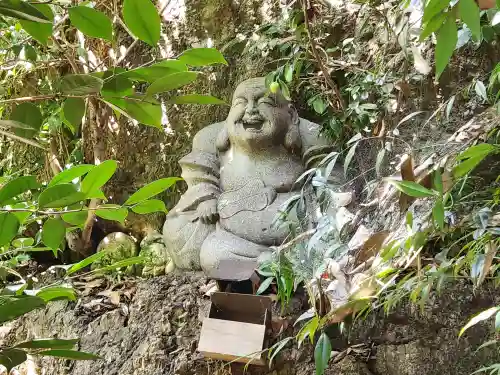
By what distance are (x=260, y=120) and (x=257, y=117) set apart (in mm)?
20

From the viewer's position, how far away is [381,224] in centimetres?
150

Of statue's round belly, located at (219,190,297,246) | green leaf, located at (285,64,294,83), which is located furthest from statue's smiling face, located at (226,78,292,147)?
green leaf, located at (285,64,294,83)

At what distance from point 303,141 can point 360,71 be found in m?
0.48

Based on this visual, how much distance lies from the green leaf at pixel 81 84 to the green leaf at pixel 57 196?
3.1 inches

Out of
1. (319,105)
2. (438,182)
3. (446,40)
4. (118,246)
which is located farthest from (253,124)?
(446,40)

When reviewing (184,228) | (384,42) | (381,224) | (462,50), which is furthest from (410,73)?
(184,228)

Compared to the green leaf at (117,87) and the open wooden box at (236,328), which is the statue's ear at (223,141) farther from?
A: the green leaf at (117,87)

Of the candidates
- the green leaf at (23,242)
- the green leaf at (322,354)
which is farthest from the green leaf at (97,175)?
the green leaf at (322,354)

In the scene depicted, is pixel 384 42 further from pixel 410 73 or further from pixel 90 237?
pixel 90 237

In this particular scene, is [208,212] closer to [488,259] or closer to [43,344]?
[488,259]

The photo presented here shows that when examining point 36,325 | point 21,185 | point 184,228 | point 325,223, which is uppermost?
point 184,228

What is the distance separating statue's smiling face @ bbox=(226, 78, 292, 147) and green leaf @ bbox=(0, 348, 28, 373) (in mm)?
1952

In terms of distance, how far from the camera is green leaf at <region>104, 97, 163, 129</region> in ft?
1.53

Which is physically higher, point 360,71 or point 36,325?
point 360,71
